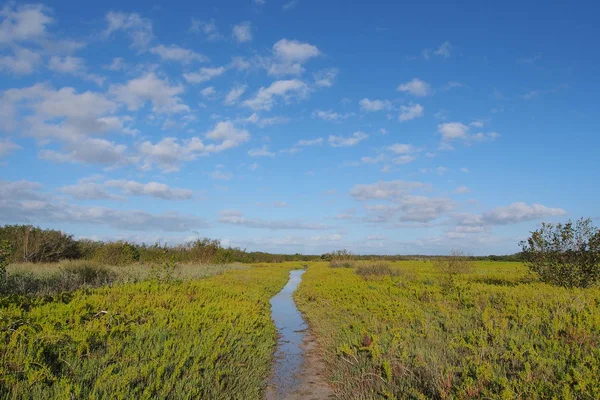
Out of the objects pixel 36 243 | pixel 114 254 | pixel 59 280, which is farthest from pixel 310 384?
pixel 114 254

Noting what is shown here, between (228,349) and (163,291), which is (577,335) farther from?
(163,291)

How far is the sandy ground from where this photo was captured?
757 centimetres

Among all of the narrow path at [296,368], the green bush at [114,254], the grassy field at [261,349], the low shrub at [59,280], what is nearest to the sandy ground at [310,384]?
the narrow path at [296,368]

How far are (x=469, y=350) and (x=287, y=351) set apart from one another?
5602mm

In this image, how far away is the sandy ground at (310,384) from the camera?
7.57 m

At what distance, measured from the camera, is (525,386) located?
5625mm

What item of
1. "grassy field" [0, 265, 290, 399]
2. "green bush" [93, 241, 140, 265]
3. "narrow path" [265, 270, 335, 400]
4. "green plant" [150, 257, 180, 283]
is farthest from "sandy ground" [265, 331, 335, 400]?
"green bush" [93, 241, 140, 265]

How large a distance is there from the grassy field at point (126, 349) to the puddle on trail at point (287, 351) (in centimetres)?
33

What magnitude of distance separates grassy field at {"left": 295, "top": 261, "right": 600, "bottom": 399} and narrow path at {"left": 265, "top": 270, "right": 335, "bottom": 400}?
39cm

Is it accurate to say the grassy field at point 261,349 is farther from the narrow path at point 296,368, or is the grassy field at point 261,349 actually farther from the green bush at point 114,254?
the green bush at point 114,254

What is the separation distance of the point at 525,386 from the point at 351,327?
252 inches

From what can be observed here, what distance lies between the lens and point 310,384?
8320mm

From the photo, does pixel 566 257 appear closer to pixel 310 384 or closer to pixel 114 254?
pixel 310 384

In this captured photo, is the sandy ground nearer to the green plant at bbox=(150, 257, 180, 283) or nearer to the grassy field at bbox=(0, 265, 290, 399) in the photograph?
the grassy field at bbox=(0, 265, 290, 399)
